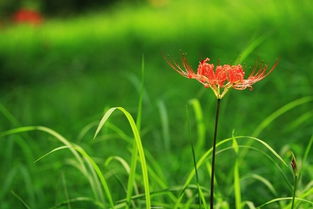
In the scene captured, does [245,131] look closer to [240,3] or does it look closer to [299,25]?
[299,25]

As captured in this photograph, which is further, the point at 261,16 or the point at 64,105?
the point at 261,16

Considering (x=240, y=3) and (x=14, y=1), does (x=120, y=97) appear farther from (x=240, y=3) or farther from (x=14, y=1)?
(x=14, y=1)

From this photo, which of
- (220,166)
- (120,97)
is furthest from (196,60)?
(220,166)

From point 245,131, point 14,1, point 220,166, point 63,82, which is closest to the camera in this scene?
point 220,166

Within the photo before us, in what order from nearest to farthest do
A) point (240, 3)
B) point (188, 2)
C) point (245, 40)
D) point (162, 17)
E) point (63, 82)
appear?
1. point (245, 40)
2. point (63, 82)
3. point (240, 3)
4. point (162, 17)
5. point (188, 2)

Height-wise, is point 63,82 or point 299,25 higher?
point 299,25

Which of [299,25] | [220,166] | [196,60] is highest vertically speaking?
[299,25]
